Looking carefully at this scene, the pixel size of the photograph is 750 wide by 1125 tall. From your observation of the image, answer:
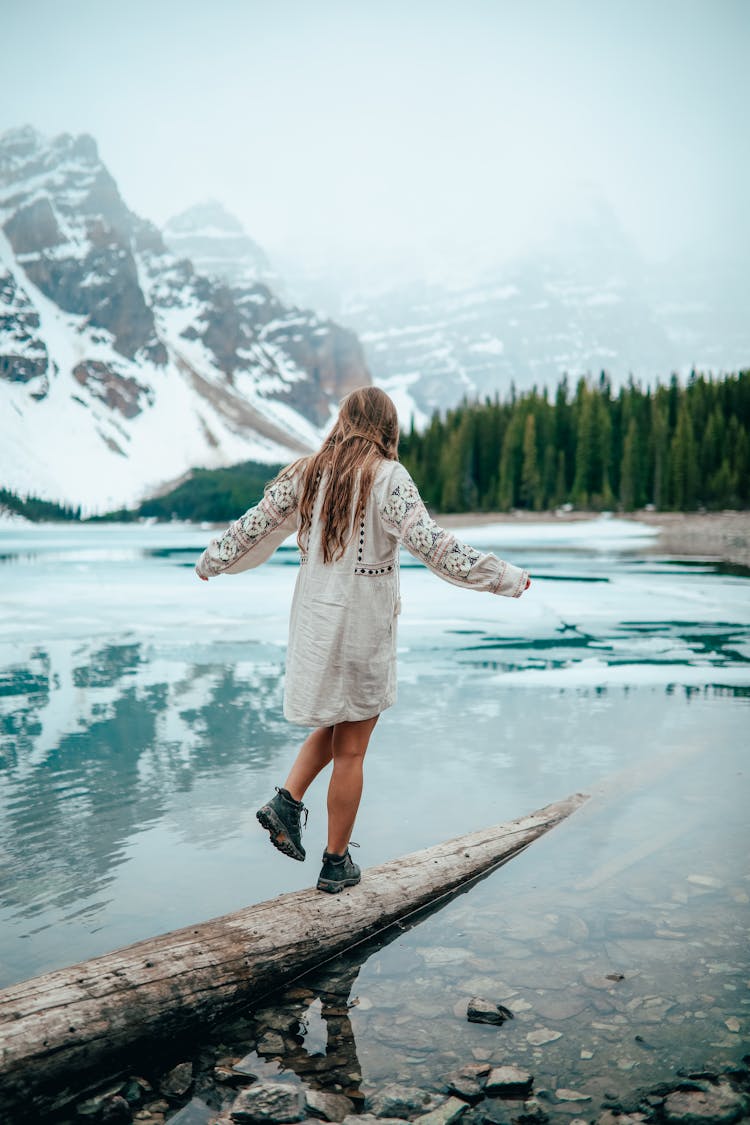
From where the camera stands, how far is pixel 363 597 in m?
4.09

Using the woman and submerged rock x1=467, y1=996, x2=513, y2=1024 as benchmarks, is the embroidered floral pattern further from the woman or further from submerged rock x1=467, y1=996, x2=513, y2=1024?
submerged rock x1=467, y1=996, x2=513, y2=1024

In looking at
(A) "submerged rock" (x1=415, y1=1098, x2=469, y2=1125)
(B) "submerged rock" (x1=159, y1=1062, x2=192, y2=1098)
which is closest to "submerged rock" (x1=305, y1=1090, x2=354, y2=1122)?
(A) "submerged rock" (x1=415, y1=1098, x2=469, y2=1125)

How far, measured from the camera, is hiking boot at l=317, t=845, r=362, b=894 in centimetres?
418

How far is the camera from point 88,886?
15.8 ft

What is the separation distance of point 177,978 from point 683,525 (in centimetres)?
7163

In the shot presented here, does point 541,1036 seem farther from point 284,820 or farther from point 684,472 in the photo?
point 684,472

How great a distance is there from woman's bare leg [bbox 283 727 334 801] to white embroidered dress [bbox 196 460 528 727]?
0.25 metres

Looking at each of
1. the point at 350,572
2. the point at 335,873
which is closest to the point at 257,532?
the point at 350,572

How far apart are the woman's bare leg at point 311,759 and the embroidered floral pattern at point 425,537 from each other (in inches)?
36.6

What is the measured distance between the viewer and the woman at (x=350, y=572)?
13.3 ft

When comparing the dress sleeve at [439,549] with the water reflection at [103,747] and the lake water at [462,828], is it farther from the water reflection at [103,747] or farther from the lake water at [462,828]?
the water reflection at [103,747]

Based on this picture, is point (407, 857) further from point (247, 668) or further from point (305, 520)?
point (247, 668)

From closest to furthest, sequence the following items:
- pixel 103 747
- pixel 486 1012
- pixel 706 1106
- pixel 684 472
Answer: pixel 706 1106 → pixel 486 1012 → pixel 103 747 → pixel 684 472

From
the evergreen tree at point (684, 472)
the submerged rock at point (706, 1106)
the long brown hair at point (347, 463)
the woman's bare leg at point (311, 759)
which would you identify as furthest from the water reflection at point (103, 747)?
the evergreen tree at point (684, 472)
